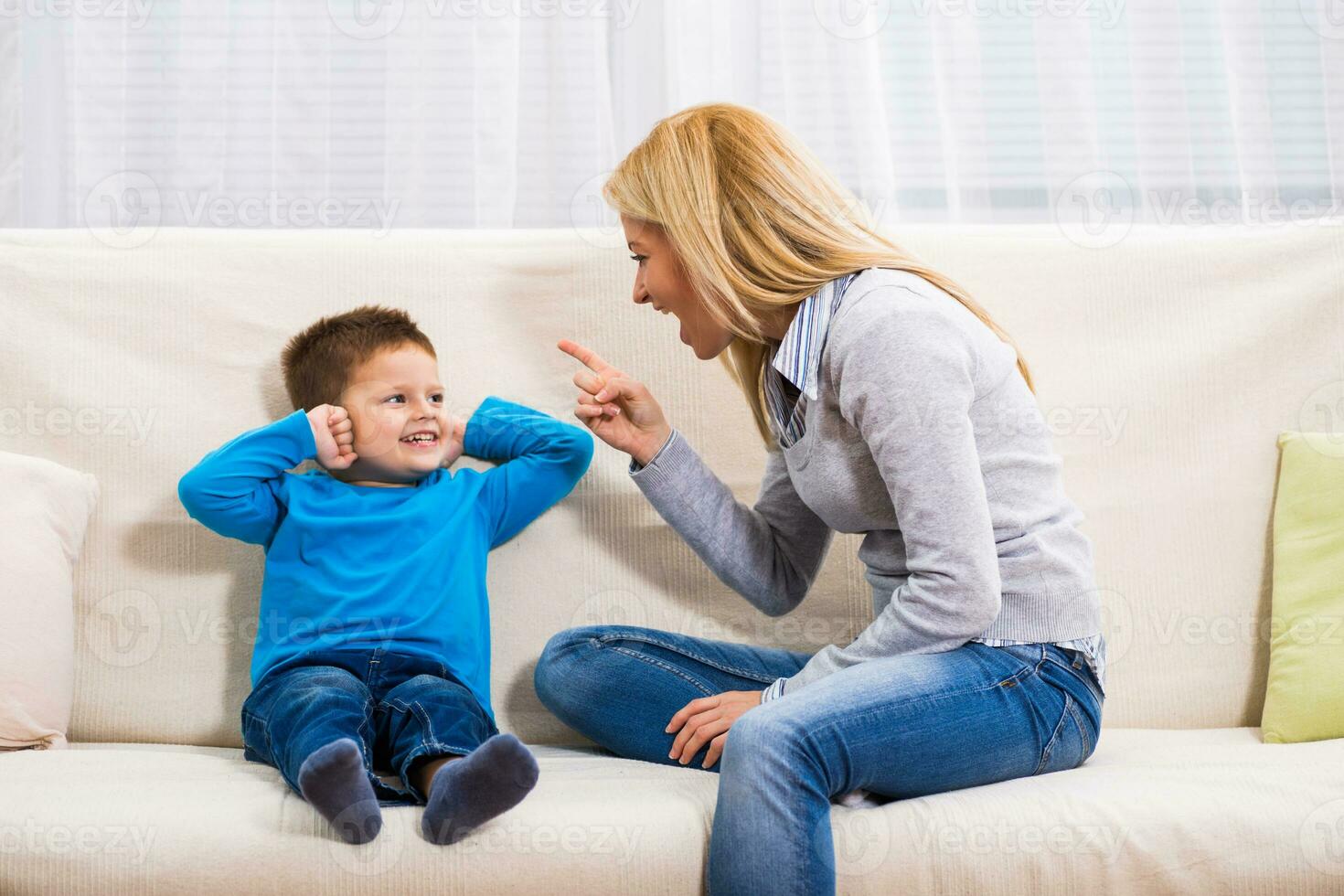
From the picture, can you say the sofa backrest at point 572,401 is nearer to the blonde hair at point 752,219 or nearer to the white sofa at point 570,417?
the white sofa at point 570,417

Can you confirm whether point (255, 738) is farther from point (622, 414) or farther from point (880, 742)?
point (880, 742)

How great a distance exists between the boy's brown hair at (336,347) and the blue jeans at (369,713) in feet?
1.14

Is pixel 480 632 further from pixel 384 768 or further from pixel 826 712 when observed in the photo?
pixel 826 712

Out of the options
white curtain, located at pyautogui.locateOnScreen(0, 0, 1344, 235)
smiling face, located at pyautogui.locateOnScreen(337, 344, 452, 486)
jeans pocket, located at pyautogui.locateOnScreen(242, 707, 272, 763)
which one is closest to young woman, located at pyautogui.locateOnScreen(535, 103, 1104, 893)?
smiling face, located at pyautogui.locateOnScreen(337, 344, 452, 486)

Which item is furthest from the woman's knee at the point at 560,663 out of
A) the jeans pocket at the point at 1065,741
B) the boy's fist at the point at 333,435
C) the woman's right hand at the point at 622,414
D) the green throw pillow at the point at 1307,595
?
the green throw pillow at the point at 1307,595

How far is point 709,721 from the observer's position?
1163 mm

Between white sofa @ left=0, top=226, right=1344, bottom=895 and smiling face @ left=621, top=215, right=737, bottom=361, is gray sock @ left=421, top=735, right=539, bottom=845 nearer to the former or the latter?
white sofa @ left=0, top=226, right=1344, bottom=895

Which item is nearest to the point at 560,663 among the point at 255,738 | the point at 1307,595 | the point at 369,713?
the point at 369,713

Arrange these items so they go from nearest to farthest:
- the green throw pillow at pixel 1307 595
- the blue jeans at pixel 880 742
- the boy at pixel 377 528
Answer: the blue jeans at pixel 880 742 < the boy at pixel 377 528 < the green throw pillow at pixel 1307 595

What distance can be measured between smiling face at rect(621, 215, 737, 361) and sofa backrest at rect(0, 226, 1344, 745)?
234 millimetres

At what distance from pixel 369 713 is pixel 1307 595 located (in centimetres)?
113

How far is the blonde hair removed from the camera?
1.18 meters

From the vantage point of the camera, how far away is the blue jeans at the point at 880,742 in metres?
0.94

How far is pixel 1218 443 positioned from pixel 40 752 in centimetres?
150
